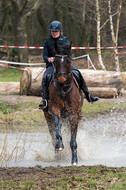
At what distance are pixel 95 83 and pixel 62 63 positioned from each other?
29.9 feet

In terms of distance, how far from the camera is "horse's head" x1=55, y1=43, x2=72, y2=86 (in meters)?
6.99

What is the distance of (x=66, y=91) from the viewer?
748cm

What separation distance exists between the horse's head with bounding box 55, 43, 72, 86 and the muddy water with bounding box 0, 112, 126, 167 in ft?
4.26

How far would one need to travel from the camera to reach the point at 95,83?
16016mm

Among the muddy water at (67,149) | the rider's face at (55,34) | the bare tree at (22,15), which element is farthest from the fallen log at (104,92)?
the bare tree at (22,15)

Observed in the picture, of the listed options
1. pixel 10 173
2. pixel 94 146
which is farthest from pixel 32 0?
pixel 10 173

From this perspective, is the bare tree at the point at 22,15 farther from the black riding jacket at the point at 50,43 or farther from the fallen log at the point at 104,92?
the black riding jacket at the point at 50,43

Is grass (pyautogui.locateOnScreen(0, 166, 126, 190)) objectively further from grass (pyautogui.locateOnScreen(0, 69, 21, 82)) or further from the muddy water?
grass (pyautogui.locateOnScreen(0, 69, 21, 82))

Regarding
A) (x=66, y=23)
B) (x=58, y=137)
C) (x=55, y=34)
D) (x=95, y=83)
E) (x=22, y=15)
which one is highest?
(x=66, y=23)

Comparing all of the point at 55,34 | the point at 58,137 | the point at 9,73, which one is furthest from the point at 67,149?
the point at 9,73

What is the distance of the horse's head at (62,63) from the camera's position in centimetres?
699

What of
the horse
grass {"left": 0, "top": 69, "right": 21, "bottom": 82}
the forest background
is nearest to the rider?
the horse

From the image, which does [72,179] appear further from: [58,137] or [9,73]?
[9,73]

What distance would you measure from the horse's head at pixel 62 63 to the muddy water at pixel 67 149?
1297 mm
